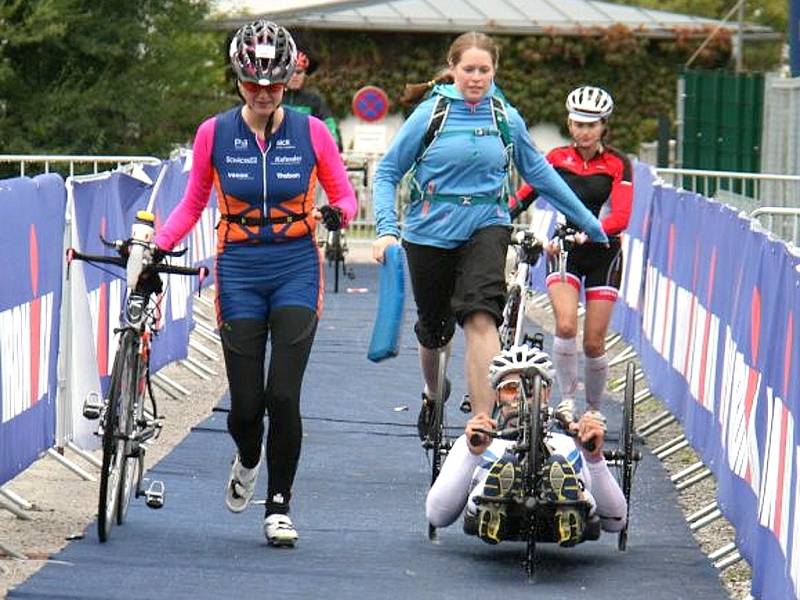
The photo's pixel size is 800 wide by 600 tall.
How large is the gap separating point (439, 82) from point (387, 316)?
178 centimetres

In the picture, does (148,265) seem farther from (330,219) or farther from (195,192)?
(330,219)

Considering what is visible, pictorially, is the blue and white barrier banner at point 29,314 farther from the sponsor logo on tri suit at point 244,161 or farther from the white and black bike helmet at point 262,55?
the white and black bike helmet at point 262,55

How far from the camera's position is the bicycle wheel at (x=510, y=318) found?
41.2 ft

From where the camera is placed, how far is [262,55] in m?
9.61

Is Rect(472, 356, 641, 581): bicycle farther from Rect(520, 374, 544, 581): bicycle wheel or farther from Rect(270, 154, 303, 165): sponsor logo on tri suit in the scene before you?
Rect(270, 154, 303, 165): sponsor logo on tri suit

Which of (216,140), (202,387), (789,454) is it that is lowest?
(202,387)

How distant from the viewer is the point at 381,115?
33.0 meters

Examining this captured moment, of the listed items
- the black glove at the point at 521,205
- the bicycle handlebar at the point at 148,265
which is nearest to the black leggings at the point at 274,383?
the bicycle handlebar at the point at 148,265

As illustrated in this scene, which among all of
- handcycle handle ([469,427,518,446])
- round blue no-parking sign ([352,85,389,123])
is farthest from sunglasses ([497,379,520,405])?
round blue no-parking sign ([352,85,389,123])

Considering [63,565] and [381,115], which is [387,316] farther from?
[381,115]

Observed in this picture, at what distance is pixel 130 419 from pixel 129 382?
0.50ft

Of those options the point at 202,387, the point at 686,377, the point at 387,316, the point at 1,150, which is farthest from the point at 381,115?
the point at 387,316

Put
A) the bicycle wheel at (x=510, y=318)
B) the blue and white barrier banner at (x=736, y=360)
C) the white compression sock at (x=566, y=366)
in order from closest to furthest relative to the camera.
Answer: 1. the blue and white barrier banner at (x=736, y=360)
2. the bicycle wheel at (x=510, y=318)
3. the white compression sock at (x=566, y=366)

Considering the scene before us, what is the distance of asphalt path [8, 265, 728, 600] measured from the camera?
8.92 m
